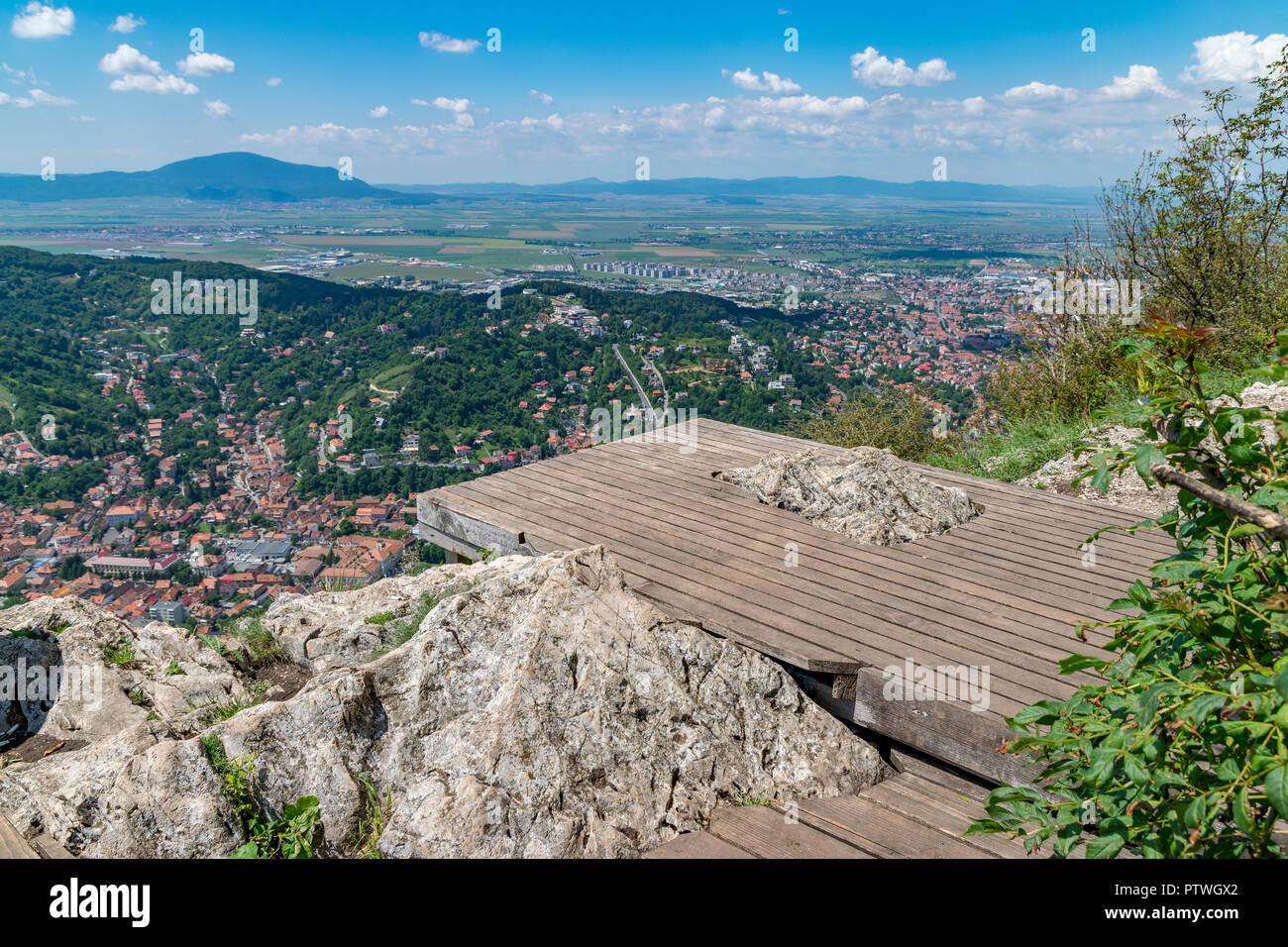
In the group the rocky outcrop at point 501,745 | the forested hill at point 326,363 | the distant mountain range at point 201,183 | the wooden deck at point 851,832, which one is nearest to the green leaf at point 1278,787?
the wooden deck at point 851,832

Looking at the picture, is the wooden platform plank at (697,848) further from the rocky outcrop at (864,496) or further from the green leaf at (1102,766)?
the rocky outcrop at (864,496)

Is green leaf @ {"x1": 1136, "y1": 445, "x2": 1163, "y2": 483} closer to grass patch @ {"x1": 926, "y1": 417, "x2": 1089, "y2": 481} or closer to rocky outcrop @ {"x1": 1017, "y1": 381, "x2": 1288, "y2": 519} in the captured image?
rocky outcrop @ {"x1": 1017, "y1": 381, "x2": 1288, "y2": 519}

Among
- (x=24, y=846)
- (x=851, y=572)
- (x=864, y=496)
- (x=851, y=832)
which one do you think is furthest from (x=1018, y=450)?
(x=24, y=846)

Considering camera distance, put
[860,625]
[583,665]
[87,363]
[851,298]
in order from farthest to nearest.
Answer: [851,298] → [87,363] → [860,625] → [583,665]
